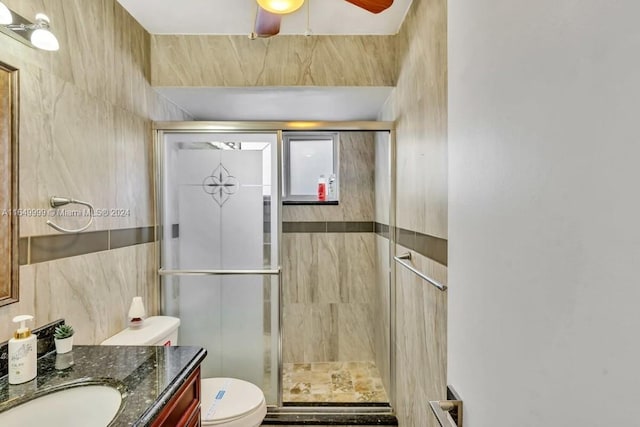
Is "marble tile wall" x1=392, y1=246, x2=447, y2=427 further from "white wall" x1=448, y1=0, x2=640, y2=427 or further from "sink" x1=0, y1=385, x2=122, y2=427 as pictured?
"sink" x1=0, y1=385, x2=122, y2=427

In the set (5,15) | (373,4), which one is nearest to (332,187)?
(373,4)

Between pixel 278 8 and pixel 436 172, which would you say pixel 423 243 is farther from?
pixel 278 8

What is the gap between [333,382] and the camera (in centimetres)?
262

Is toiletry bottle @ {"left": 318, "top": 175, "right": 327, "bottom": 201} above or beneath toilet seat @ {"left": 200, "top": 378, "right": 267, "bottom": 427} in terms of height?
above

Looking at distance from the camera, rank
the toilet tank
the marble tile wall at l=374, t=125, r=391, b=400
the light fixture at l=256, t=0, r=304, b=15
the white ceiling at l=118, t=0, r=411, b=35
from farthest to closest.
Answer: the marble tile wall at l=374, t=125, r=391, b=400 < the white ceiling at l=118, t=0, r=411, b=35 < the toilet tank < the light fixture at l=256, t=0, r=304, b=15

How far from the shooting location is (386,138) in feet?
7.57

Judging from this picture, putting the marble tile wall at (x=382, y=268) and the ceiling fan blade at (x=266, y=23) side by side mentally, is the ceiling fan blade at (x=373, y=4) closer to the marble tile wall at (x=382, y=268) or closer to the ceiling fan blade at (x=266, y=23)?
the ceiling fan blade at (x=266, y=23)

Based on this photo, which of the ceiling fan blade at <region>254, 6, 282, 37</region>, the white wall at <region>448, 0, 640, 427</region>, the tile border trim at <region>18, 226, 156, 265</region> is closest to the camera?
the white wall at <region>448, 0, 640, 427</region>

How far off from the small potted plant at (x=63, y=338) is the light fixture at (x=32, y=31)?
1.01m

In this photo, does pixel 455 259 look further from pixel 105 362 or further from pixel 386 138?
pixel 386 138

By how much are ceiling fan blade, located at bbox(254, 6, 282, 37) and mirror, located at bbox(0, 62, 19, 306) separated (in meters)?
0.93

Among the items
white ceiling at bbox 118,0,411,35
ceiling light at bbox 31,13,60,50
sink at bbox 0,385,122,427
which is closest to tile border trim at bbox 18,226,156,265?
sink at bbox 0,385,122,427

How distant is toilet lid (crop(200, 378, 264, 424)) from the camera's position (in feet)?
5.15

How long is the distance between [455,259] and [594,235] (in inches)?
14.3
